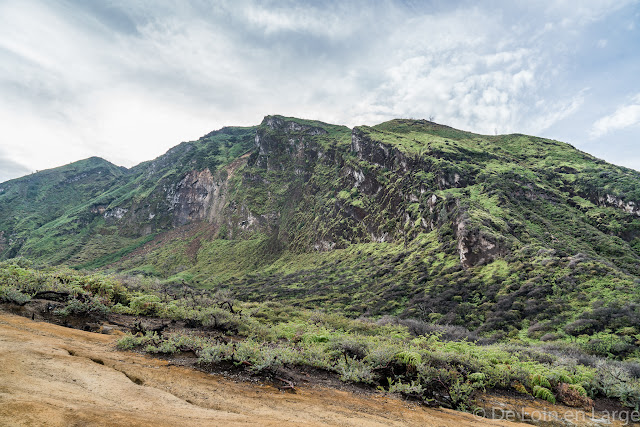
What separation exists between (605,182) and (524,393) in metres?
60.3

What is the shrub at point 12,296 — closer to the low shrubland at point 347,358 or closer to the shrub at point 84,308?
the low shrubland at point 347,358

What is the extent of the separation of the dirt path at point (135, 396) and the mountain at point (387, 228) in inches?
944

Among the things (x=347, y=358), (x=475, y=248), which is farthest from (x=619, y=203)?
(x=347, y=358)

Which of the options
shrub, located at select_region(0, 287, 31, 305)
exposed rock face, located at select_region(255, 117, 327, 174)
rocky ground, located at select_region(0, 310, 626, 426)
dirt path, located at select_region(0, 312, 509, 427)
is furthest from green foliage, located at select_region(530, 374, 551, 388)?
exposed rock face, located at select_region(255, 117, 327, 174)

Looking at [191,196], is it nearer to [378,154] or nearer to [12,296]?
[378,154]

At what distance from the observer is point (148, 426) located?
3305 mm

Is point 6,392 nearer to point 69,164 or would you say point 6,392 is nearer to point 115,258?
point 115,258

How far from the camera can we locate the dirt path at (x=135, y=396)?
340cm

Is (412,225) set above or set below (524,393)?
above

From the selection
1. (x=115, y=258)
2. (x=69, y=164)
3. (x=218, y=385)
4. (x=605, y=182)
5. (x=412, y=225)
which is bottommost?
(x=115, y=258)

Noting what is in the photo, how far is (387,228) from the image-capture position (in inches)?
2383

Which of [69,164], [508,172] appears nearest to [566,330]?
[508,172]

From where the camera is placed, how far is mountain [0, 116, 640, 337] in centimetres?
2955

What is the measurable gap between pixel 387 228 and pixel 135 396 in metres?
58.5
